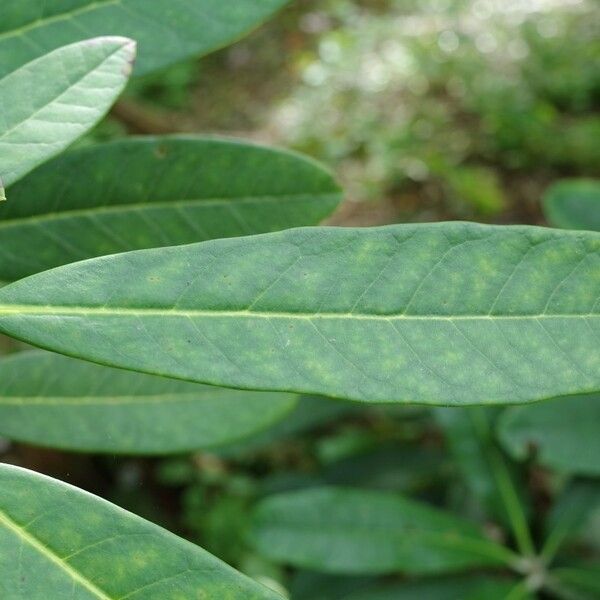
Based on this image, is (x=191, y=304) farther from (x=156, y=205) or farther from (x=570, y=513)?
(x=570, y=513)

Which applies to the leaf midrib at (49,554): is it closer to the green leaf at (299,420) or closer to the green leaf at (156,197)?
the green leaf at (156,197)

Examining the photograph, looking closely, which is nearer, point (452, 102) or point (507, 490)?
point (507, 490)

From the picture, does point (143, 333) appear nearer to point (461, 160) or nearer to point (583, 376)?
point (583, 376)

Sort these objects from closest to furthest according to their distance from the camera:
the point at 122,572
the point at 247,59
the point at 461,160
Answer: the point at 122,572 → the point at 461,160 → the point at 247,59

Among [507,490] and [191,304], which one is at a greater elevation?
[191,304]

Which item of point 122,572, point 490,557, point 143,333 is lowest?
point 490,557

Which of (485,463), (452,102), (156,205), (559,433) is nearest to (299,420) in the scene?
(485,463)

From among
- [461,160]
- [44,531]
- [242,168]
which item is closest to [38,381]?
[242,168]

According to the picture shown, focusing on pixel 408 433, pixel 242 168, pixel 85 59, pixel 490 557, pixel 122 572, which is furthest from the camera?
pixel 408 433
